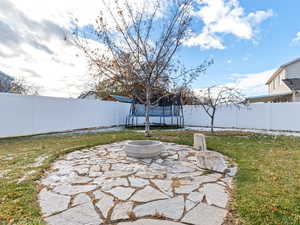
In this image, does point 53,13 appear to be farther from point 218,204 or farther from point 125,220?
point 218,204

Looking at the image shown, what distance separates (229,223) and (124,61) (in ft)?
19.2

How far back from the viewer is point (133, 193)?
6.48ft

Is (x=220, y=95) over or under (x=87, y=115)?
over

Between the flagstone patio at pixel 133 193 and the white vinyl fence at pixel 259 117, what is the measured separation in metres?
6.86

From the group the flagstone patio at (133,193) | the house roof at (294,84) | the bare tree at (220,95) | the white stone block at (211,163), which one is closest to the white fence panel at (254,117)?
the bare tree at (220,95)

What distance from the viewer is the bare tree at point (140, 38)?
19.5ft

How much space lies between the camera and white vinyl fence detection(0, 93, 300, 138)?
20.0 feet

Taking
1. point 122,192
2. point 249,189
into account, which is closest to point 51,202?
point 122,192

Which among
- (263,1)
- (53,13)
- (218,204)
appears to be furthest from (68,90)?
(218,204)

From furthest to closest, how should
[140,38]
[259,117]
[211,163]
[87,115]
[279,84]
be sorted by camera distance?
1. [279,84]
2. [87,115]
3. [259,117]
4. [140,38]
5. [211,163]

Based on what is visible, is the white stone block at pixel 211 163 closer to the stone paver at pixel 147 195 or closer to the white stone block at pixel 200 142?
the white stone block at pixel 200 142

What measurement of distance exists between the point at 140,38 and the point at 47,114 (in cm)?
505

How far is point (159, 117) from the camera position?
37.1 ft

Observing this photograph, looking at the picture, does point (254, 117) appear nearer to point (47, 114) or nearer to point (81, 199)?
point (81, 199)
